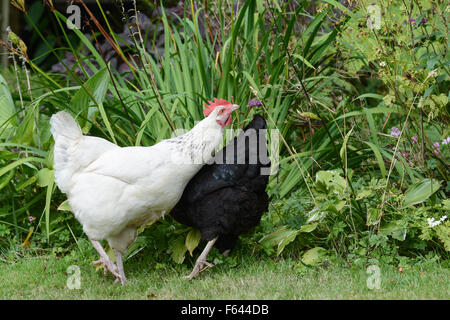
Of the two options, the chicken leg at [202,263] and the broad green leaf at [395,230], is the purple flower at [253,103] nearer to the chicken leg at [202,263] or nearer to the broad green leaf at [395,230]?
the chicken leg at [202,263]

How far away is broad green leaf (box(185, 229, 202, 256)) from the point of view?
11.0 feet

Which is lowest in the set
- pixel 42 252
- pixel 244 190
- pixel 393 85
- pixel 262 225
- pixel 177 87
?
pixel 42 252

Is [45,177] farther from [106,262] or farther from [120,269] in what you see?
[120,269]

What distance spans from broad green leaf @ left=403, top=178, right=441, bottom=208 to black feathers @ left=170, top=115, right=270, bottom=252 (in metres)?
0.90

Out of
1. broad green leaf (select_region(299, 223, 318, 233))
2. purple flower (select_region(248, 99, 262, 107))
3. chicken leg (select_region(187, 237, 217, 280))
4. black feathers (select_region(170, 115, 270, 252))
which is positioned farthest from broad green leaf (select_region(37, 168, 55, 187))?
broad green leaf (select_region(299, 223, 318, 233))

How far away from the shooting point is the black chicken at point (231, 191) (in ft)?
10.5

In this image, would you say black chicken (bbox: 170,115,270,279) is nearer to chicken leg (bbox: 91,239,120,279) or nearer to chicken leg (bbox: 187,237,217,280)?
chicken leg (bbox: 187,237,217,280)

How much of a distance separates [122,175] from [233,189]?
2.20 feet

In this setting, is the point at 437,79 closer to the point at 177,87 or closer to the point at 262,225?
the point at 262,225

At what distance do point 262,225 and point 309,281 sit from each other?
2.62 feet

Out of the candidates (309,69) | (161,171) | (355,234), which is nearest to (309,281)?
(355,234)

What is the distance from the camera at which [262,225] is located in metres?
3.75

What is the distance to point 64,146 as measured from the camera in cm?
319

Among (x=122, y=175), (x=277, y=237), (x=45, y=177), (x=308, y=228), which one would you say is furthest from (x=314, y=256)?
(x=45, y=177)
